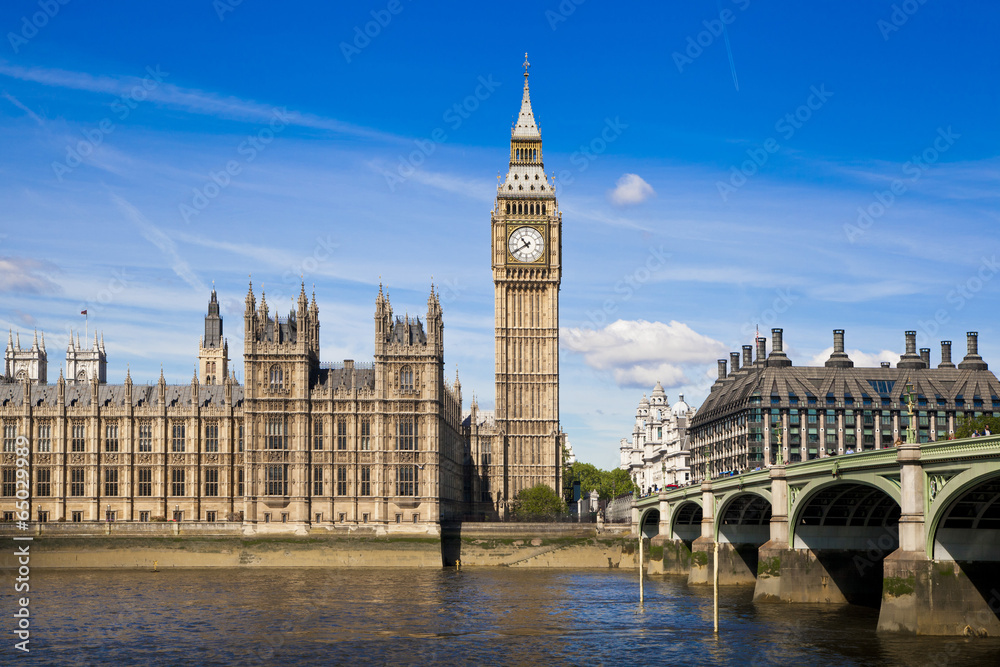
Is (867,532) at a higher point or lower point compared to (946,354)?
lower

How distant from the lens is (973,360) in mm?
174125

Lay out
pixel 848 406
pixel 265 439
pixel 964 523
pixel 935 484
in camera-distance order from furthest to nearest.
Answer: pixel 848 406
pixel 265 439
pixel 964 523
pixel 935 484

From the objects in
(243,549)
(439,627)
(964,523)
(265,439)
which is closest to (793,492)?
(964,523)

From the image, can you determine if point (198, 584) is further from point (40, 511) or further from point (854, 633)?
point (854, 633)

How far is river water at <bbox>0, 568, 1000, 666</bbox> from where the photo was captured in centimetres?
6028

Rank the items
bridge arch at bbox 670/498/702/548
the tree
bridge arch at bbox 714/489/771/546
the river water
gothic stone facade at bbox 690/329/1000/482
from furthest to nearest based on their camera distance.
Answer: gothic stone facade at bbox 690/329/1000/482 < the tree < bridge arch at bbox 670/498/702/548 < bridge arch at bbox 714/489/771/546 < the river water

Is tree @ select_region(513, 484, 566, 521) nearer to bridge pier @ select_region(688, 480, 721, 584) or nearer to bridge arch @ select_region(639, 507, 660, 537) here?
bridge arch @ select_region(639, 507, 660, 537)

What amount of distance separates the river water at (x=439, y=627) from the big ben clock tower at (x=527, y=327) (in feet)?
206

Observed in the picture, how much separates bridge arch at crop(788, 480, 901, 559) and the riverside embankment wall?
165 feet

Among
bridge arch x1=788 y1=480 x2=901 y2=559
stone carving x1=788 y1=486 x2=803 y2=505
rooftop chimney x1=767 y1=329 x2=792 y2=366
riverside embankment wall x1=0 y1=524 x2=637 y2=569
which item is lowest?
riverside embankment wall x1=0 y1=524 x2=637 y2=569

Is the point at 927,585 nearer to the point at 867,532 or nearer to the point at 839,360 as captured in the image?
the point at 867,532

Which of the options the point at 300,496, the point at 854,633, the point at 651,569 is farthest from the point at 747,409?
the point at 854,633

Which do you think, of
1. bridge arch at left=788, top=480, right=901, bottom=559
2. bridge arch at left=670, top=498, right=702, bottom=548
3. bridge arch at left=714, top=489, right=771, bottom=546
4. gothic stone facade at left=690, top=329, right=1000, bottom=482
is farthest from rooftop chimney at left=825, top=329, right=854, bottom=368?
bridge arch at left=788, top=480, right=901, bottom=559

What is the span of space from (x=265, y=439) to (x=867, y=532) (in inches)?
2638
